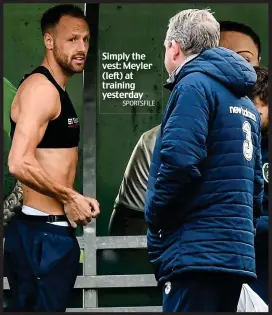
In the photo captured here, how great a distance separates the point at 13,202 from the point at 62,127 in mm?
817

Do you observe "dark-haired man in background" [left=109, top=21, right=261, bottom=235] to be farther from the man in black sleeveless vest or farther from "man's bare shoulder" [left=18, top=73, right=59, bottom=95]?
"man's bare shoulder" [left=18, top=73, right=59, bottom=95]

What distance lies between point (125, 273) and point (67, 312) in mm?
529

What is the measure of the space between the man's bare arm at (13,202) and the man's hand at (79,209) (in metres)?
0.65

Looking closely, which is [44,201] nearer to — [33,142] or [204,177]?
[33,142]

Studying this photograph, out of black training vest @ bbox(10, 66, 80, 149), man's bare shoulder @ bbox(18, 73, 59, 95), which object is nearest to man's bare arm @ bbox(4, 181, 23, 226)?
black training vest @ bbox(10, 66, 80, 149)

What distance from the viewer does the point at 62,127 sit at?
20.9 ft

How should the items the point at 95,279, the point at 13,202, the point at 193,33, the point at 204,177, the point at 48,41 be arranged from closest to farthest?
1. the point at 204,177
2. the point at 193,33
3. the point at 48,41
4. the point at 13,202
5. the point at 95,279

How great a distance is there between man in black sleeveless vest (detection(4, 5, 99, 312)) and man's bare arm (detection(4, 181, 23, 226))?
0.32 meters

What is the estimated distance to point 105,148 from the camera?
7078mm

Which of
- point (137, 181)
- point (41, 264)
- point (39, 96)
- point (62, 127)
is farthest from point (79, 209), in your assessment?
point (137, 181)

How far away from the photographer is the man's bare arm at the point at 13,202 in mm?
6859

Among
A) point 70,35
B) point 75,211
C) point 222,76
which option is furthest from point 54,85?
point 222,76

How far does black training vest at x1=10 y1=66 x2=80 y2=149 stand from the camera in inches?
248

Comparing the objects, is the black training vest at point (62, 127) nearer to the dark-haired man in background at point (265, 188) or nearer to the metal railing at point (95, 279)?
the metal railing at point (95, 279)
